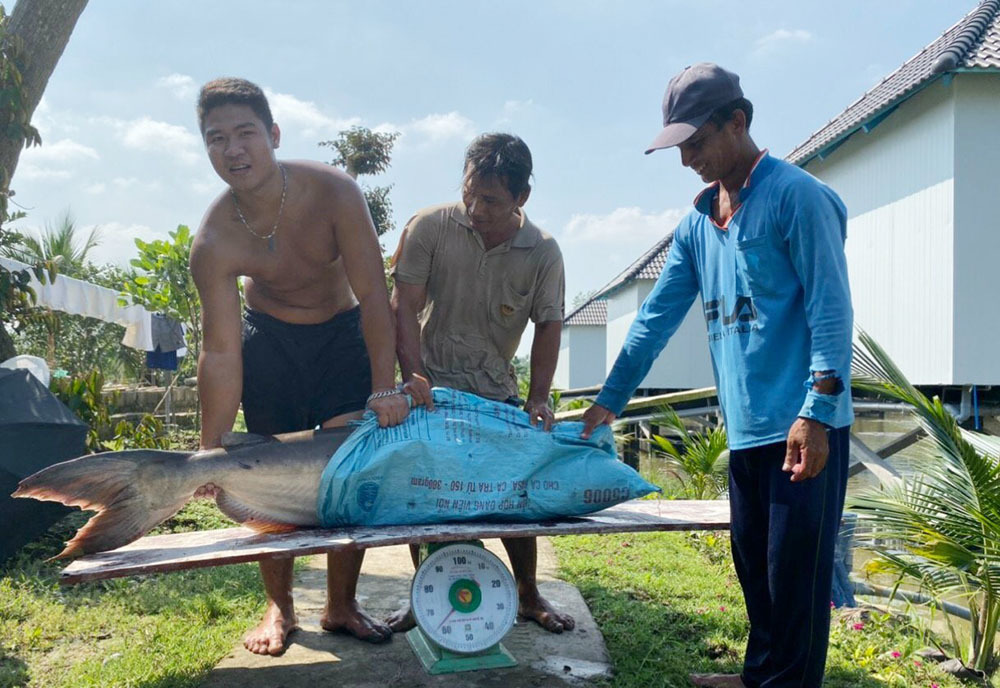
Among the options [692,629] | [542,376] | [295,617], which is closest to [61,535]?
[295,617]

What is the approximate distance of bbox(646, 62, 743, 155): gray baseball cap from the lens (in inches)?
105

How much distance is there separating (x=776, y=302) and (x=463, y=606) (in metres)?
1.52

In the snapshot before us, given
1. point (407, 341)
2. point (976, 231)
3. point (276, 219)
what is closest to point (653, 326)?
point (407, 341)

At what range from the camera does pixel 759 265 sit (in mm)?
2654

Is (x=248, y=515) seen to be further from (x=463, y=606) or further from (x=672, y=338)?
(x=672, y=338)

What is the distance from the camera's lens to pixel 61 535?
18.5ft

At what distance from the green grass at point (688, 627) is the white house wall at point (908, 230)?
15.7 feet

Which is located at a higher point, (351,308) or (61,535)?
(351,308)

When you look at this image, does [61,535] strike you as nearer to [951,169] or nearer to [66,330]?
[951,169]

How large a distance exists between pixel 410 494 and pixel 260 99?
1609mm

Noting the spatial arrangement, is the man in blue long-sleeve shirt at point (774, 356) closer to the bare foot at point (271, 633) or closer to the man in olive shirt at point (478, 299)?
the man in olive shirt at point (478, 299)

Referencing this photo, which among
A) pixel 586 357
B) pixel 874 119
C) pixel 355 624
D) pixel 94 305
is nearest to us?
pixel 355 624

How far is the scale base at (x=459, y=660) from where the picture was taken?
10.0 feet

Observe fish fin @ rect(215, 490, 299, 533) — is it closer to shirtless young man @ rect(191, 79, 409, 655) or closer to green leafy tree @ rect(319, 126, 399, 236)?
shirtless young man @ rect(191, 79, 409, 655)
